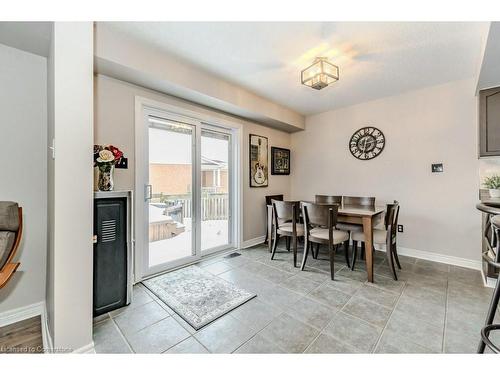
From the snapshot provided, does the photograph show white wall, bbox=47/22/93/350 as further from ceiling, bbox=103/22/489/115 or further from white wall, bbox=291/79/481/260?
white wall, bbox=291/79/481/260

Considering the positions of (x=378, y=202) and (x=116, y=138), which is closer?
(x=116, y=138)

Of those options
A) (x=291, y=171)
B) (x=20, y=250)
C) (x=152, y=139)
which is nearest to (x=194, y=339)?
(x=20, y=250)

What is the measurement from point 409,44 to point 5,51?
3.61 m

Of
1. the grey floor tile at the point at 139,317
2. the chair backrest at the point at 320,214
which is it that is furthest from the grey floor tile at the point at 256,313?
the chair backrest at the point at 320,214

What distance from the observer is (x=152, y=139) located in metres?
2.59

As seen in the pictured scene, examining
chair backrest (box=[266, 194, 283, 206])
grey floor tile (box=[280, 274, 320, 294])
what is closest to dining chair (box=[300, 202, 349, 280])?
grey floor tile (box=[280, 274, 320, 294])

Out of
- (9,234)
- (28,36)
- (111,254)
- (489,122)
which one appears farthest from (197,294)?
(489,122)

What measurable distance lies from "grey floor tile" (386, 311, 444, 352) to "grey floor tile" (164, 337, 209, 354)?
137cm

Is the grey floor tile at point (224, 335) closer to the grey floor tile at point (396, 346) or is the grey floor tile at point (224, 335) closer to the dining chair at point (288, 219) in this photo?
the grey floor tile at point (396, 346)

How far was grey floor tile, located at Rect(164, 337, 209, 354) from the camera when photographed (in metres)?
1.38

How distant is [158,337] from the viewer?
4.98 feet

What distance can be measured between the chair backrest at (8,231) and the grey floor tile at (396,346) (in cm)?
252
